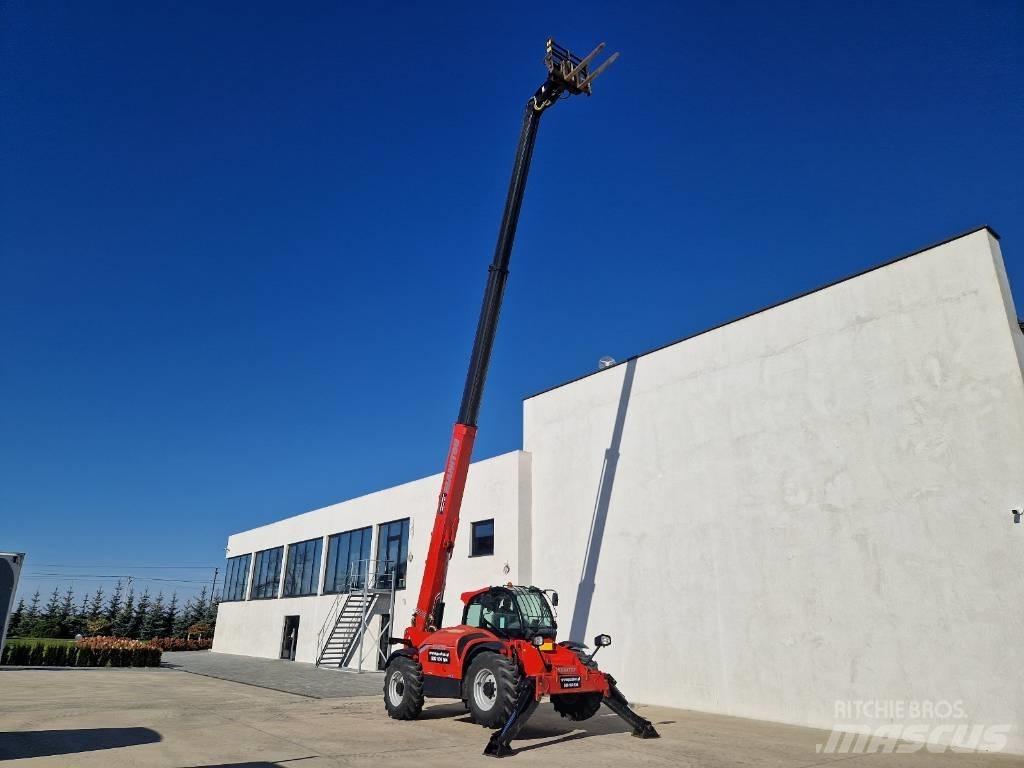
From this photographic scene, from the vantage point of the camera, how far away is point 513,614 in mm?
10195

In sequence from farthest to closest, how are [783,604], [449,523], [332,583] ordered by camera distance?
1. [332,583]
2. [449,523]
3. [783,604]

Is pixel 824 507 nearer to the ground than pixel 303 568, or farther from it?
farther from it

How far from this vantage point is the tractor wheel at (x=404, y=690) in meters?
10.3

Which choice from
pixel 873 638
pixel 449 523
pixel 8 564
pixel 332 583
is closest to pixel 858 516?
pixel 873 638

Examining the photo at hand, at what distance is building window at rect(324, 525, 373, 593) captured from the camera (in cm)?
2238

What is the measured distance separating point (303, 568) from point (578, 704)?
63.7 feet

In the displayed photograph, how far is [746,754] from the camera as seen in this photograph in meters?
8.06

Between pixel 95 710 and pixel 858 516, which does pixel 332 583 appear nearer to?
pixel 95 710

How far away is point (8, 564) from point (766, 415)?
11.2 meters

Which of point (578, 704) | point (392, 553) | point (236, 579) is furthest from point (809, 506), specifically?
point (236, 579)

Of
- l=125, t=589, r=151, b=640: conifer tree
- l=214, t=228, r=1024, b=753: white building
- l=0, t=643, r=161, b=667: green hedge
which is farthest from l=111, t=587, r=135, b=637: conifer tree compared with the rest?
l=214, t=228, r=1024, b=753: white building

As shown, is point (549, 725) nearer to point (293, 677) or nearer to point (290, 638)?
point (293, 677)

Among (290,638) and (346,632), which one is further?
(290,638)

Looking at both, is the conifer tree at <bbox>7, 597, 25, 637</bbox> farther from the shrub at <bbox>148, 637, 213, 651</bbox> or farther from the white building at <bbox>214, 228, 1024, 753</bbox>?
the white building at <bbox>214, 228, 1024, 753</bbox>
